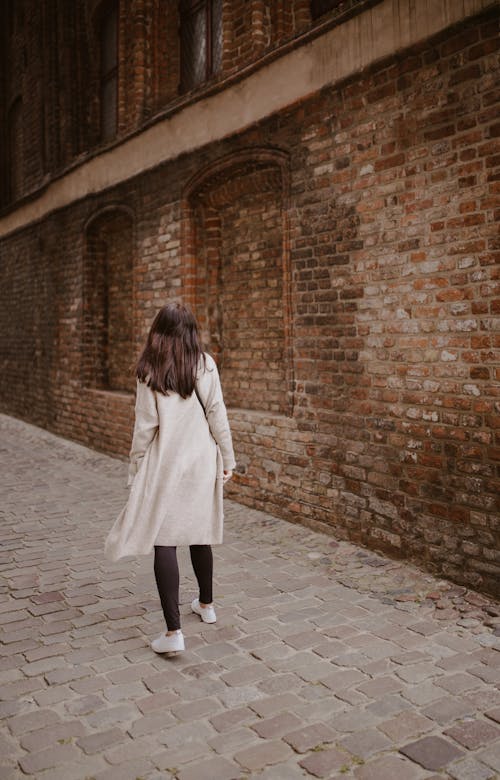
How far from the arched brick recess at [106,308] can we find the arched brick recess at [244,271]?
226 centimetres

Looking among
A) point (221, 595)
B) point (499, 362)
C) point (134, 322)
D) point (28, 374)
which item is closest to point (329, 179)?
point (499, 362)

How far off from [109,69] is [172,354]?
26.1 ft

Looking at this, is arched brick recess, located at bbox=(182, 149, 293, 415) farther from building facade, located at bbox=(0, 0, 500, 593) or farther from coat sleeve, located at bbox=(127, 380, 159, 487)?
coat sleeve, located at bbox=(127, 380, 159, 487)

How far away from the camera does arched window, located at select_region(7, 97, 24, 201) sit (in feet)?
41.5

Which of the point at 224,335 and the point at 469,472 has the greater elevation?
the point at 224,335

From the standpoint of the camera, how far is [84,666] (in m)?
3.07

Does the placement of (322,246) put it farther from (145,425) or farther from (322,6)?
(145,425)

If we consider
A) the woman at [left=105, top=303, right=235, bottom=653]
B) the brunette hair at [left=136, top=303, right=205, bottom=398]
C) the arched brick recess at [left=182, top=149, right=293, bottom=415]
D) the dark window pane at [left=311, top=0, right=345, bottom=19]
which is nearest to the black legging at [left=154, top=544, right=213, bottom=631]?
the woman at [left=105, top=303, right=235, bottom=653]

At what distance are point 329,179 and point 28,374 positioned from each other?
26.5 ft

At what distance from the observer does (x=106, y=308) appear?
9.41 meters

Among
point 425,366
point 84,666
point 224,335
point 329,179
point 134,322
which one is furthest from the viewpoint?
point 134,322

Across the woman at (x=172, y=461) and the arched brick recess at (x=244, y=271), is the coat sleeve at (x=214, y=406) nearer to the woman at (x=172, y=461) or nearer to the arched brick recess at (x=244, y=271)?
the woman at (x=172, y=461)

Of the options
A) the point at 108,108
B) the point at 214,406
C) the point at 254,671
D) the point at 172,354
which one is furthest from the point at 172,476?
the point at 108,108

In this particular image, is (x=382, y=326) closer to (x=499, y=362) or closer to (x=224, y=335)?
(x=499, y=362)
